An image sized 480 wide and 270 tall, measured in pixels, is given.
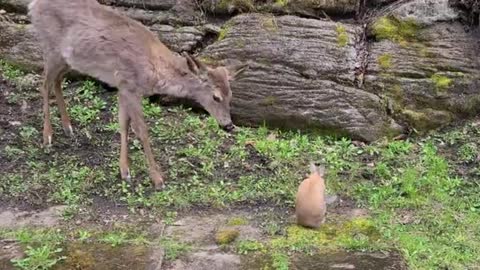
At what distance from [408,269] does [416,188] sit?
4.77 ft

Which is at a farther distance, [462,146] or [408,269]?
[462,146]

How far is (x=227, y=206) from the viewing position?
6.49 meters

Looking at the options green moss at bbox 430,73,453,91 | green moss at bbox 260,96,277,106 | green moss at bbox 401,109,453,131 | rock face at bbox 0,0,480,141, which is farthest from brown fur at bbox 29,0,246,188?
green moss at bbox 430,73,453,91

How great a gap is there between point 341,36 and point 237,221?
3.06 metres

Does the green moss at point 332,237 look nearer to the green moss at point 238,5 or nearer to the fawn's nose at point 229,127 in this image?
the fawn's nose at point 229,127

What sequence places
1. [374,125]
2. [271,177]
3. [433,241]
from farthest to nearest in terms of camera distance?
1. [374,125]
2. [271,177]
3. [433,241]

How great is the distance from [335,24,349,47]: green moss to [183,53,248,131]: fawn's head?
1.66 m

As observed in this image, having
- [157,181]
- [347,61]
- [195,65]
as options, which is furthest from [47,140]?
[347,61]

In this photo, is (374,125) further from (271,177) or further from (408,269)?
(408,269)

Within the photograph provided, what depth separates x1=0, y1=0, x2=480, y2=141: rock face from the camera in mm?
8094

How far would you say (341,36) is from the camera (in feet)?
27.5

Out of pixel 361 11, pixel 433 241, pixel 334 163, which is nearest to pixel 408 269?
pixel 433 241

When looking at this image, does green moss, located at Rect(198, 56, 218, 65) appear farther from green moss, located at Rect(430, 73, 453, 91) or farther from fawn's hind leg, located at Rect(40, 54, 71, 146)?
green moss, located at Rect(430, 73, 453, 91)

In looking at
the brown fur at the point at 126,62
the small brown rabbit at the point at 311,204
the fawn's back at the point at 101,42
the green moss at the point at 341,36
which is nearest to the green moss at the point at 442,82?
the green moss at the point at 341,36
